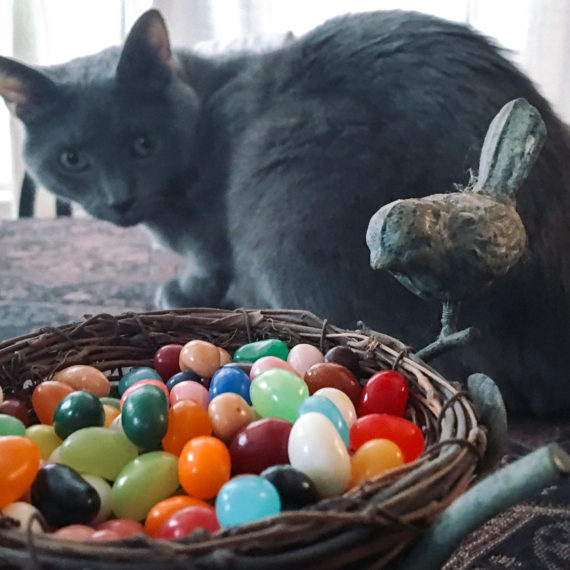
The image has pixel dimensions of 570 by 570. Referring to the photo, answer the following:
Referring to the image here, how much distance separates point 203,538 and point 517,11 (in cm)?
163

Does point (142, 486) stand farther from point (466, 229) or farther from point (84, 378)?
point (466, 229)

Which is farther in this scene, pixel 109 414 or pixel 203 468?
→ pixel 109 414

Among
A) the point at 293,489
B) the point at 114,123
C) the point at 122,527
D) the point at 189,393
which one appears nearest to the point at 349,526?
the point at 293,489

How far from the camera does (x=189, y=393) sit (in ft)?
2.28

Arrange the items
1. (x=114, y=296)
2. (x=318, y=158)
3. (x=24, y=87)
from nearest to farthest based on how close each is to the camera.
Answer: (x=318, y=158)
(x=24, y=87)
(x=114, y=296)

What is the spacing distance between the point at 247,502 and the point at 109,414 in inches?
9.9

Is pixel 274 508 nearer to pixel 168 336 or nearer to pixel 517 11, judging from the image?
pixel 168 336

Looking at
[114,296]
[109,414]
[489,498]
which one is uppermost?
[489,498]

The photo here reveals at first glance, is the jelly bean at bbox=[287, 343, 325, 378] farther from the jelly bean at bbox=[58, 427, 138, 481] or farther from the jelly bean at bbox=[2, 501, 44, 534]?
the jelly bean at bbox=[2, 501, 44, 534]

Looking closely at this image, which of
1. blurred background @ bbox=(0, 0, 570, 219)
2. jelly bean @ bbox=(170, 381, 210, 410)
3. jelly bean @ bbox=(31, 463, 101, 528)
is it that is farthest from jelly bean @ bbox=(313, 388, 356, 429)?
blurred background @ bbox=(0, 0, 570, 219)

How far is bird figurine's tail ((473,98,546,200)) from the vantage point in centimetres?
58

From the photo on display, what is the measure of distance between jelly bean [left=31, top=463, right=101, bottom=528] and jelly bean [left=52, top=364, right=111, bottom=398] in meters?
0.20

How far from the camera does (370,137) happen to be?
39.0 inches

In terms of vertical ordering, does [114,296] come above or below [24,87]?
below
